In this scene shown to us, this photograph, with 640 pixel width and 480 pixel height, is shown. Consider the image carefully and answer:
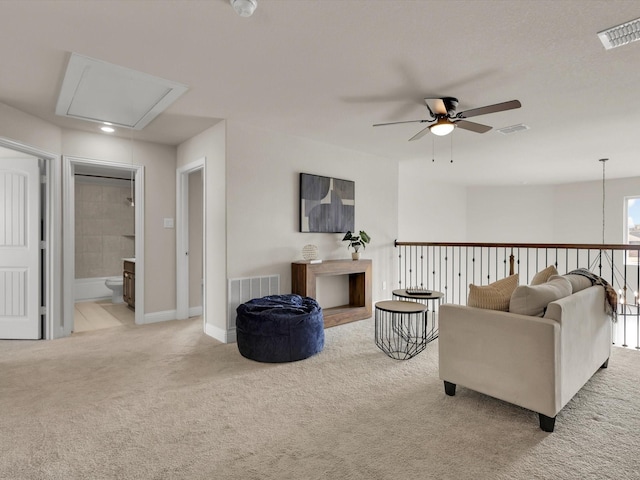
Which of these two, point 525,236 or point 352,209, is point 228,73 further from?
point 525,236

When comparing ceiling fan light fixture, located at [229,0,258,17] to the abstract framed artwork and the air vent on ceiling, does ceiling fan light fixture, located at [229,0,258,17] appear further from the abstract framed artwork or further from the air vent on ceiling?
the air vent on ceiling

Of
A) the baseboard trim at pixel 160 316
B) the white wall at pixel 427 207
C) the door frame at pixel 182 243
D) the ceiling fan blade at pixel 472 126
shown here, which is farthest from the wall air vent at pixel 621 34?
the baseboard trim at pixel 160 316

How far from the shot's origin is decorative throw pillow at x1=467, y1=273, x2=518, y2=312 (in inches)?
93.7

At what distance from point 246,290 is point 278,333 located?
95 centimetres

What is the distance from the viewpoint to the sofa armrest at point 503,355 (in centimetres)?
209

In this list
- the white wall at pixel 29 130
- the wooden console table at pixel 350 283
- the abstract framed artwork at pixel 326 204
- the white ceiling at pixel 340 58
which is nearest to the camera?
the white ceiling at pixel 340 58

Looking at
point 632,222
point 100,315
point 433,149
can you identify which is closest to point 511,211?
point 632,222

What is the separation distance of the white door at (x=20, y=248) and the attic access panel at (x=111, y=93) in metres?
1.05

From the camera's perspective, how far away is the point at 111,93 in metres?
3.11

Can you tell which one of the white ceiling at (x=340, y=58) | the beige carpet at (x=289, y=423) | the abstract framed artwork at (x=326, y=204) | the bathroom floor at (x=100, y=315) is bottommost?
the bathroom floor at (x=100, y=315)

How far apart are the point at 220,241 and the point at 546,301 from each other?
10.2 feet

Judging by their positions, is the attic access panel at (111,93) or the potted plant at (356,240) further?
the potted plant at (356,240)

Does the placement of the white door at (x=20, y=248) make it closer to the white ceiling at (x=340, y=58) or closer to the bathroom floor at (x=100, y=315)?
the bathroom floor at (x=100, y=315)

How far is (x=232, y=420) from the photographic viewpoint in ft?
7.42
